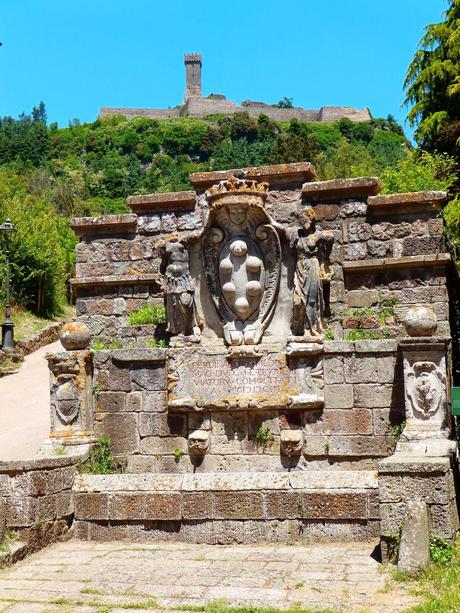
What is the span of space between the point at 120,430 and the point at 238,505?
7.06 feet

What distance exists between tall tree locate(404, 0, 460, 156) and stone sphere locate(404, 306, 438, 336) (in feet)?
38.1

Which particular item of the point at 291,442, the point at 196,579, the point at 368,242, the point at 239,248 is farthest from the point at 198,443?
the point at 368,242

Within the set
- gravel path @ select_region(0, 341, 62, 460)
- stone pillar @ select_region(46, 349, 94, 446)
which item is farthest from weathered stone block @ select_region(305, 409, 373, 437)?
gravel path @ select_region(0, 341, 62, 460)

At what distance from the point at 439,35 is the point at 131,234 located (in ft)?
42.3

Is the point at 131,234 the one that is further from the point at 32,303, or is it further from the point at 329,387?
the point at 32,303

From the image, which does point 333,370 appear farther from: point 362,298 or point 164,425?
point 164,425

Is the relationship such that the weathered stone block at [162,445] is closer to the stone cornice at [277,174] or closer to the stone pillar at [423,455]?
the stone pillar at [423,455]

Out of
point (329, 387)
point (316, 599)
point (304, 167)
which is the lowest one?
→ point (316, 599)

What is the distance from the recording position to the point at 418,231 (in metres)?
10.2

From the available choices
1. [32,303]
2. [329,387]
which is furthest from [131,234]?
[32,303]

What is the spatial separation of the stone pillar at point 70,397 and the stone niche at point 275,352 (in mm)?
16

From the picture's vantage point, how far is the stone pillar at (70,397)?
9445 millimetres

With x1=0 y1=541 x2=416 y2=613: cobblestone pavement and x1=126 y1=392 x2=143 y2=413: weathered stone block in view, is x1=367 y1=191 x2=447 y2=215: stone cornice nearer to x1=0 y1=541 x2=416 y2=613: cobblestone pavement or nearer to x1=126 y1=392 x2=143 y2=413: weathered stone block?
x1=126 y1=392 x2=143 y2=413: weathered stone block

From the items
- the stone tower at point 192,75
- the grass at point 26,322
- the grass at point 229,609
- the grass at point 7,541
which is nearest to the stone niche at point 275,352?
the grass at point 7,541
